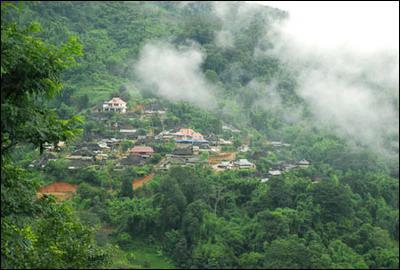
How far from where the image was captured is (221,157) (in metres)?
20.3

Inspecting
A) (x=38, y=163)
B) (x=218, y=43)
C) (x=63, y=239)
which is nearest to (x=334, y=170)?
(x=38, y=163)

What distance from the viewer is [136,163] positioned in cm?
Answer: 1820

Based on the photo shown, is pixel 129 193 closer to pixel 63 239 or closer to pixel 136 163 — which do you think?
pixel 136 163

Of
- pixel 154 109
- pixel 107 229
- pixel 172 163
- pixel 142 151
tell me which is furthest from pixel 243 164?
pixel 107 229

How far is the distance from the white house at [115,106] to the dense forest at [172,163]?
0.32 m

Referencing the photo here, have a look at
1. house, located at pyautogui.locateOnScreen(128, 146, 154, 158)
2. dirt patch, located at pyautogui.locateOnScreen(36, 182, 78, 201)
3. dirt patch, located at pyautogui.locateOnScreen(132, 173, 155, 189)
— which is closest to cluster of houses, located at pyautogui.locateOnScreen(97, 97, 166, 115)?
house, located at pyautogui.locateOnScreen(128, 146, 154, 158)

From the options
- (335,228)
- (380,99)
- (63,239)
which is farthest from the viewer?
(380,99)

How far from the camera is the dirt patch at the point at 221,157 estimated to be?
19.8 metres

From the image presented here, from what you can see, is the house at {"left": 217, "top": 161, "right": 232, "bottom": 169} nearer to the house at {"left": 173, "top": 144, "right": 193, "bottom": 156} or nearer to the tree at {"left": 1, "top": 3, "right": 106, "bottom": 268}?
the house at {"left": 173, "top": 144, "right": 193, "bottom": 156}

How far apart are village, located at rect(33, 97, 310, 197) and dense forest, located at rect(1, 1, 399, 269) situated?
92 millimetres

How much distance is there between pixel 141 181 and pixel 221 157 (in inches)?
151

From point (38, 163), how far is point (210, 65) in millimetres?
16149

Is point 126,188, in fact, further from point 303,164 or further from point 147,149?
point 303,164

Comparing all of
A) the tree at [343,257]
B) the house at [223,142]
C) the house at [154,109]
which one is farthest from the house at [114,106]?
the tree at [343,257]
